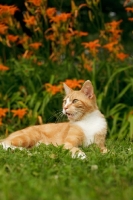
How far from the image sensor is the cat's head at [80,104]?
7055mm

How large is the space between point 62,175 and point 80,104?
2422 mm

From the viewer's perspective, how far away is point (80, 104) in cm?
709

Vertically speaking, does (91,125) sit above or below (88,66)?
below

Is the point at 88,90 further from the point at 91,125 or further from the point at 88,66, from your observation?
the point at 88,66

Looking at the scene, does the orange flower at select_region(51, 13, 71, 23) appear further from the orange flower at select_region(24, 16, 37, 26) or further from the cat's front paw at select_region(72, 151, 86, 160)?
the cat's front paw at select_region(72, 151, 86, 160)

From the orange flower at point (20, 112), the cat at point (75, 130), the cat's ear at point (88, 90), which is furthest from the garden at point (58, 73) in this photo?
the cat's ear at point (88, 90)

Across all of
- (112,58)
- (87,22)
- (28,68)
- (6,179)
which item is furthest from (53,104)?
(6,179)

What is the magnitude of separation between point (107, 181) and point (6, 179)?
0.89m

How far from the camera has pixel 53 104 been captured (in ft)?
30.6

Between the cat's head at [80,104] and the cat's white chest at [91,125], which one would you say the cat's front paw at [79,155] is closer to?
the cat's white chest at [91,125]

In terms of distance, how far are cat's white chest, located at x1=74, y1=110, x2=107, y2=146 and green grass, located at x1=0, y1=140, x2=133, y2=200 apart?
570 mm

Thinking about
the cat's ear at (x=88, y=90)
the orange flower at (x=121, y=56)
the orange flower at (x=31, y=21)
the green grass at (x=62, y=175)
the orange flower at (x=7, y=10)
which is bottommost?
the green grass at (x=62, y=175)

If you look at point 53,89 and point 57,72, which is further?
point 57,72

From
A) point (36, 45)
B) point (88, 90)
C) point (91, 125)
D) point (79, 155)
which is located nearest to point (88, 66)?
point (36, 45)
